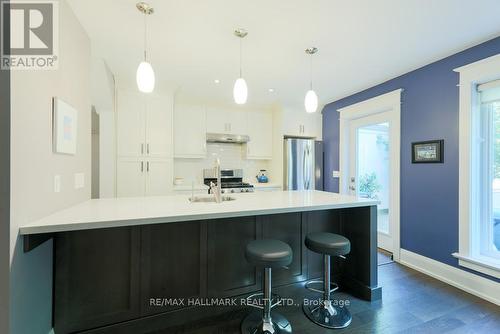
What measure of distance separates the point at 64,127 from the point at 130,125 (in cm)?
207

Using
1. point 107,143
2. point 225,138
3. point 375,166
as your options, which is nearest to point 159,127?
point 107,143

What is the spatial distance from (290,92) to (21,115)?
3.26m

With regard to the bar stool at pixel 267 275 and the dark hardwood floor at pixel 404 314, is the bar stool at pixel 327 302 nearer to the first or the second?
the dark hardwood floor at pixel 404 314

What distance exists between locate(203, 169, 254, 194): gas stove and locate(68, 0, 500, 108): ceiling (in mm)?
1865

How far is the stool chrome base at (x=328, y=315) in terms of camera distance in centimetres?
173

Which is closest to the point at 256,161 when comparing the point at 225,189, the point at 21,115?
the point at 225,189

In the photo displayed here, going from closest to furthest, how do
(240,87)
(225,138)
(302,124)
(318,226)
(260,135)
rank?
(240,87) → (318,226) → (225,138) → (302,124) → (260,135)

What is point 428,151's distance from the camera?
2.64 metres

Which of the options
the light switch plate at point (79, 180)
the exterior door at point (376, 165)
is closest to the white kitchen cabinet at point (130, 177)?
the light switch plate at point (79, 180)

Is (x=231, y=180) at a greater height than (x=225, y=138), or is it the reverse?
(x=225, y=138)

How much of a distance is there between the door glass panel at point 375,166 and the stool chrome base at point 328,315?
1.87 m

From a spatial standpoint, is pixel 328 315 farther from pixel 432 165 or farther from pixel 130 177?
pixel 130 177

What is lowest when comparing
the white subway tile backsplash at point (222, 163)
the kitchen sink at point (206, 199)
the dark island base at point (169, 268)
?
the dark island base at point (169, 268)

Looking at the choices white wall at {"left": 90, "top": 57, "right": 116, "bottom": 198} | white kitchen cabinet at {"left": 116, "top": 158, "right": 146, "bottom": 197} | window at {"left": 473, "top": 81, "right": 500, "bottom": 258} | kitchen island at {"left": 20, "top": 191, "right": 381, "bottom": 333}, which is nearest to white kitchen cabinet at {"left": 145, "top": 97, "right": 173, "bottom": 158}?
white kitchen cabinet at {"left": 116, "top": 158, "right": 146, "bottom": 197}
